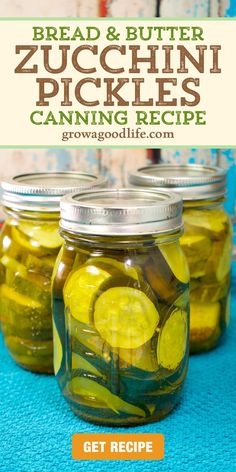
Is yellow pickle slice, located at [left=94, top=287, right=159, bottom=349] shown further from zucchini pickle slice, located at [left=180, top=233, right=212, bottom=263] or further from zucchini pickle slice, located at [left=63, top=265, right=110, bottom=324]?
zucchini pickle slice, located at [left=180, top=233, right=212, bottom=263]

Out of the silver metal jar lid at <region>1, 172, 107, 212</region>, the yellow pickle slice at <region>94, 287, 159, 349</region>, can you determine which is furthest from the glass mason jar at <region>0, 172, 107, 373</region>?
the yellow pickle slice at <region>94, 287, 159, 349</region>

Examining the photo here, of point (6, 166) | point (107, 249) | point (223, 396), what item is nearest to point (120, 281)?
point (107, 249)

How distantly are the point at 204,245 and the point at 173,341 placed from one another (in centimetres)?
14

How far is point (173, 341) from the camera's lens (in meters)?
0.58

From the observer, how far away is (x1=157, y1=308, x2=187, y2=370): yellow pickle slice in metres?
0.57

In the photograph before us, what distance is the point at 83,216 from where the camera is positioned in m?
0.56

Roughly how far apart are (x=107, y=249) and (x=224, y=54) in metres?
0.21

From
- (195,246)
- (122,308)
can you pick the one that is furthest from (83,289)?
(195,246)

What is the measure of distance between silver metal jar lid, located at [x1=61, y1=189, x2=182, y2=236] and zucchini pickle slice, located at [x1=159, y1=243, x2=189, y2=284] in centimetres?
2

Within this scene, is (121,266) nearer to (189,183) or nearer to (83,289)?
(83,289)

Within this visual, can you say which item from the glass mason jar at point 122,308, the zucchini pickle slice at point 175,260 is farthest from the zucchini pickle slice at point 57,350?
the zucchini pickle slice at point 175,260

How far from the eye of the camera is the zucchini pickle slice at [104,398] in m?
0.57

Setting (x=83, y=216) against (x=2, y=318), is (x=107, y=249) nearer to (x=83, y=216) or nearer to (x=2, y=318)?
(x=83, y=216)

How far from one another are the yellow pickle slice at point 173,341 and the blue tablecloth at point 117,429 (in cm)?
5
